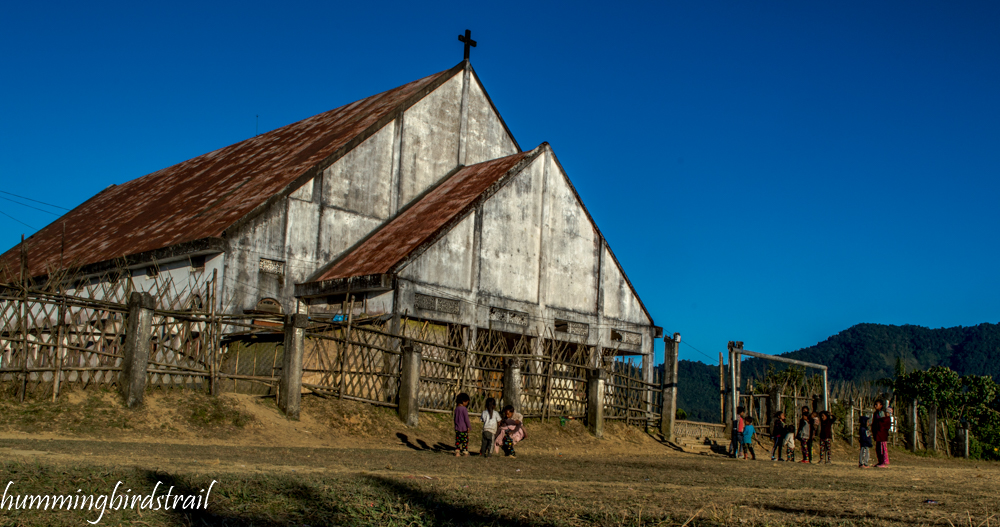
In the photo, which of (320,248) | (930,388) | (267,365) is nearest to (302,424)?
(267,365)

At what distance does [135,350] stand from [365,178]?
11184 millimetres

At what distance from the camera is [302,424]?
17.0 meters

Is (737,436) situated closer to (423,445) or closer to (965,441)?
(423,445)

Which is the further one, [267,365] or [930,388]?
[930,388]

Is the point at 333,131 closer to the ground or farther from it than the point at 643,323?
farther from it

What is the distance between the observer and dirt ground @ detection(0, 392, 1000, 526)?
759 centimetres

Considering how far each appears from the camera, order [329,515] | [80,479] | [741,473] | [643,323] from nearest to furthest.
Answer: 1. [329,515]
2. [80,479]
3. [741,473]
4. [643,323]

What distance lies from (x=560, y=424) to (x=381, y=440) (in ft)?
20.5

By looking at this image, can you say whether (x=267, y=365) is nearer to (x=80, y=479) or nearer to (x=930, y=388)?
(x=80, y=479)

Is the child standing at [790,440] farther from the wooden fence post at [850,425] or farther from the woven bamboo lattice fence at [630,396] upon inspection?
the wooden fence post at [850,425]

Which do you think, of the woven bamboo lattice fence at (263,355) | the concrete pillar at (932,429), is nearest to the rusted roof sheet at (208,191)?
the woven bamboo lattice fence at (263,355)

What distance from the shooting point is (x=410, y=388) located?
19172 millimetres

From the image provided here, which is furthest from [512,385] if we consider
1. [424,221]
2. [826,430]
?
[826,430]

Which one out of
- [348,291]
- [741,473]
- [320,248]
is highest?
[320,248]
